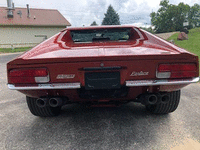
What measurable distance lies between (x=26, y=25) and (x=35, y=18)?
2342 millimetres

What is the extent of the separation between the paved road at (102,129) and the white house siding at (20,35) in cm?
2899

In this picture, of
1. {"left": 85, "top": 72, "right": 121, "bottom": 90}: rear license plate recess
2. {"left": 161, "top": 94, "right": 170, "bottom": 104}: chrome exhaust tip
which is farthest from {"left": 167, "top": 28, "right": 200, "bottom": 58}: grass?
{"left": 85, "top": 72, "right": 121, "bottom": 90}: rear license plate recess

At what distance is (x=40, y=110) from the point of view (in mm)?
2389

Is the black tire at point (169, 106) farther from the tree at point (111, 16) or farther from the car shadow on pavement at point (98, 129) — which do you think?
the tree at point (111, 16)

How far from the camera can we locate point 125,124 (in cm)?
229

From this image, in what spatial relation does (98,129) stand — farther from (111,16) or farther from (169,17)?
(169,17)

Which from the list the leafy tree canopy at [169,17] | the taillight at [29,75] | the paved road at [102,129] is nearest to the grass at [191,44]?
the paved road at [102,129]

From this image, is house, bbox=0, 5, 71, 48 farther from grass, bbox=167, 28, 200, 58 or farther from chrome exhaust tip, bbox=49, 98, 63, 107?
chrome exhaust tip, bbox=49, 98, 63, 107

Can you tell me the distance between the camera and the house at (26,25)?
28.9m

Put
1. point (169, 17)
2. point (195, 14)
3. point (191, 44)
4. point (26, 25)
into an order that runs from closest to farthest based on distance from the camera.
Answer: point (191, 44) → point (26, 25) → point (169, 17) → point (195, 14)

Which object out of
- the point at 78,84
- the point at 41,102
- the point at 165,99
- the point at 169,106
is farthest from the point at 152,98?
the point at 41,102

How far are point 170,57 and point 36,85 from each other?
1.40 metres

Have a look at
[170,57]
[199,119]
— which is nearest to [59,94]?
[170,57]

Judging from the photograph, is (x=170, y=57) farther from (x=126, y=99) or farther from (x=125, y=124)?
(x=125, y=124)
